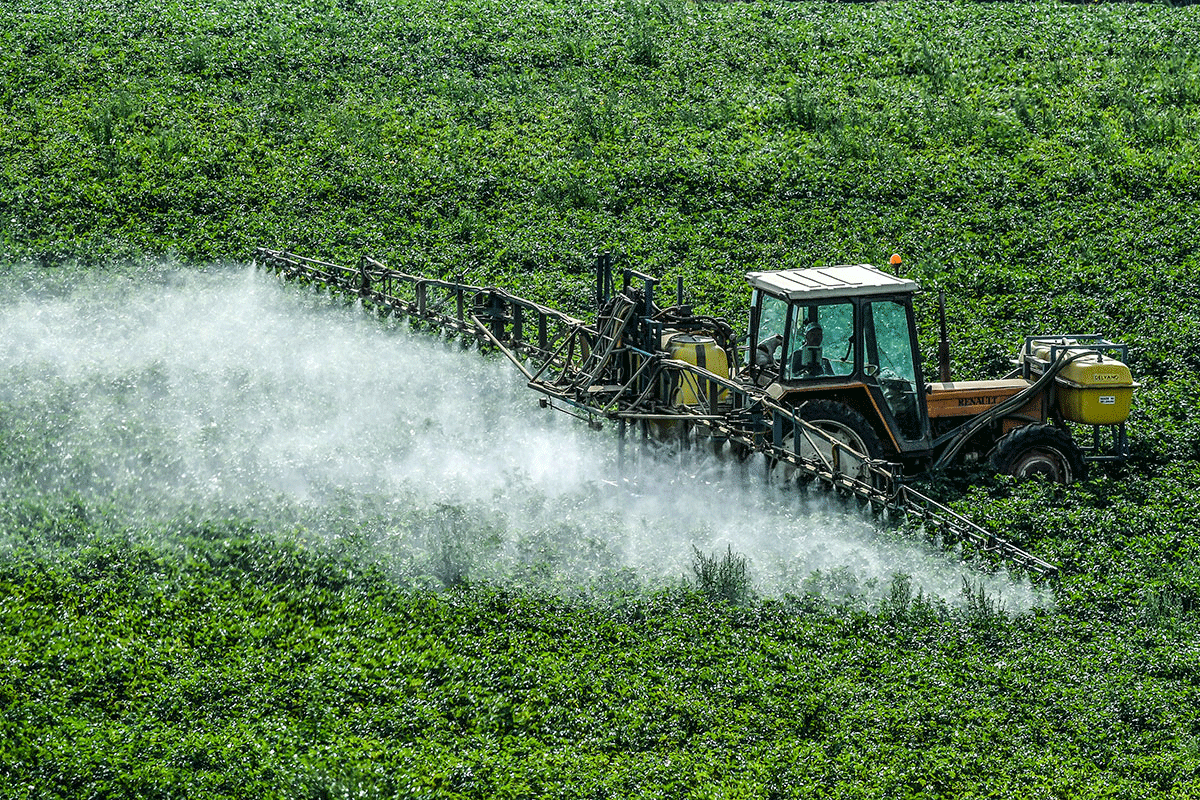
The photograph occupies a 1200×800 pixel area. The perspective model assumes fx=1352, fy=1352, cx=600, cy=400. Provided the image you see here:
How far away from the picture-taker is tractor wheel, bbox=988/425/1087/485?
13398 mm

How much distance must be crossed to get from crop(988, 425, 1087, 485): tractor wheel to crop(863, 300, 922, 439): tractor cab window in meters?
0.93

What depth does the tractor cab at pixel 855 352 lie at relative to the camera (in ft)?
42.2

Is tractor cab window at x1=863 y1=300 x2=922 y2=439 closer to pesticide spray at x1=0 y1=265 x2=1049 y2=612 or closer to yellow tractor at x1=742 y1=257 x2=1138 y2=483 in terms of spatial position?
yellow tractor at x1=742 y1=257 x2=1138 y2=483

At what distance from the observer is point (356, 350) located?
15969 millimetres

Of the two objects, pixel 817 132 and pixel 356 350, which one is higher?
pixel 817 132

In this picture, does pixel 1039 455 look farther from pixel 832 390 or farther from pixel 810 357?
pixel 810 357

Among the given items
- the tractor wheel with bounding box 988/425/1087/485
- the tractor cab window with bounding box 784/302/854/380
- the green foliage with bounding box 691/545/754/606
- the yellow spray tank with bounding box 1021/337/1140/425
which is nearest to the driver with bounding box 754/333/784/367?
the tractor cab window with bounding box 784/302/854/380

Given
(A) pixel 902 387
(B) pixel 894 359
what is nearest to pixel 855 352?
(B) pixel 894 359

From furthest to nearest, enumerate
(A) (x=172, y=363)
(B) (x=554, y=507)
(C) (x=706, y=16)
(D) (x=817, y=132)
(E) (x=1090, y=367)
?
(C) (x=706, y=16)
(D) (x=817, y=132)
(A) (x=172, y=363)
(E) (x=1090, y=367)
(B) (x=554, y=507)

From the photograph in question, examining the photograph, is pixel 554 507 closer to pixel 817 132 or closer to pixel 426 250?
pixel 426 250

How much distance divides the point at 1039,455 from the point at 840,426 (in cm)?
231

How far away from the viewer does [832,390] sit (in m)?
13.0

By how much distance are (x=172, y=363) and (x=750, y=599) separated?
7.93 m

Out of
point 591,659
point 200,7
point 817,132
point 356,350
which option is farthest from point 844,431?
point 200,7
